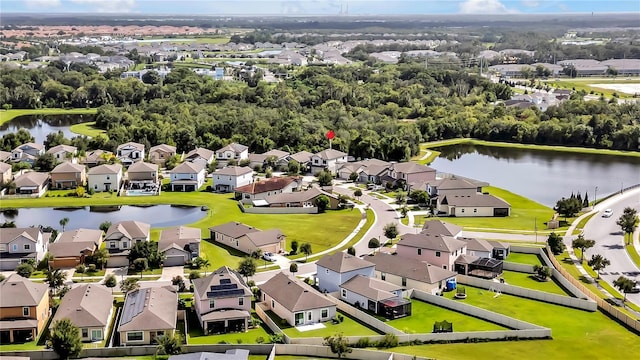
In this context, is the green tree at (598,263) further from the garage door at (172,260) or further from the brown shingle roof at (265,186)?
the brown shingle roof at (265,186)

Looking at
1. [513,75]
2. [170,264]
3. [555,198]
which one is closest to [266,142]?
[555,198]

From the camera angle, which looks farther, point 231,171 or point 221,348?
point 231,171

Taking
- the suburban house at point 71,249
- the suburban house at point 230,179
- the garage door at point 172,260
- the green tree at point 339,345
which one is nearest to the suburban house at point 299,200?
the suburban house at point 230,179

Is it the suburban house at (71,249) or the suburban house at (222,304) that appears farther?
the suburban house at (71,249)

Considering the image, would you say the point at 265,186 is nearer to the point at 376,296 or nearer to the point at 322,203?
the point at 322,203

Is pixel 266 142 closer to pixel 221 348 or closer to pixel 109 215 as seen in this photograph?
pixel 109 215

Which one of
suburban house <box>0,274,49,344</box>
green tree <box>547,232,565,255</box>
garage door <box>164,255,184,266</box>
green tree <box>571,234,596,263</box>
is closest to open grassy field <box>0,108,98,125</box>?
garage door <box>164,255,184,266</box>

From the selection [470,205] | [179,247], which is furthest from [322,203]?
[179,247]
